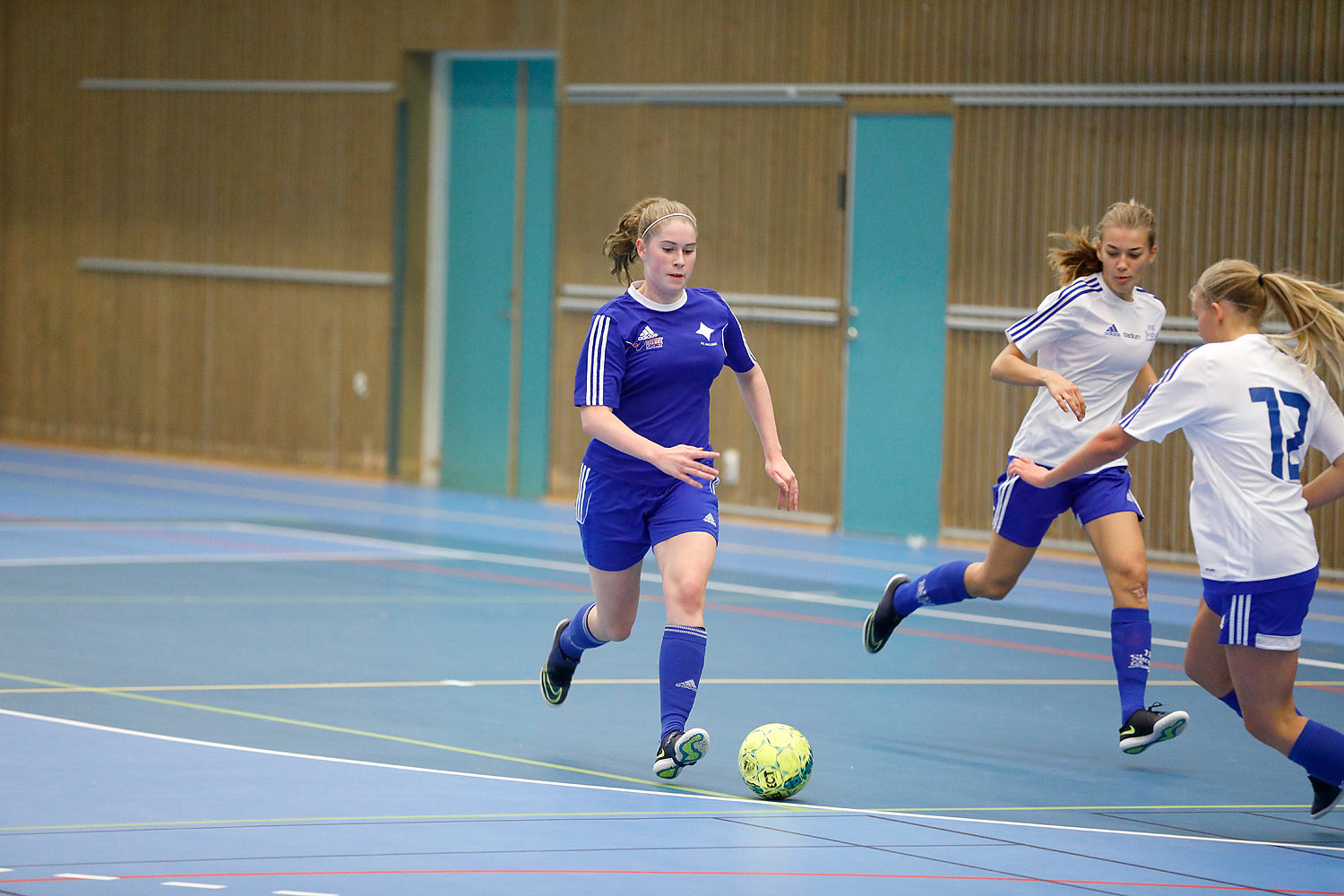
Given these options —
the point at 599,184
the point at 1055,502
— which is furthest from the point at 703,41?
the point at 1055,502

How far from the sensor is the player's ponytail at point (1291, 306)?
18.5ft

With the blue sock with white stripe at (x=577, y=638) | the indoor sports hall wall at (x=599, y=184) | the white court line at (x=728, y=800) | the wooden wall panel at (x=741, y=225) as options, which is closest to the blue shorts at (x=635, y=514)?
the blue sock with white stripe at (x=577, y=638)

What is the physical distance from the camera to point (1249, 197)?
40.2 ft

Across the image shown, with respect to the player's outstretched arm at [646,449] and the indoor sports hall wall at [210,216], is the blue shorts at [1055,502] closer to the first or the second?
the player's outstretched arm at [646,449]

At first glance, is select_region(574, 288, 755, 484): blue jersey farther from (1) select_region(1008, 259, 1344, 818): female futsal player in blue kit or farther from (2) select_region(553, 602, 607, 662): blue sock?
(1) select_region(1008, 259, 1344, 818): female futsal player in blue kit

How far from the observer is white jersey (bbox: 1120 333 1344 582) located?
558 centimetres

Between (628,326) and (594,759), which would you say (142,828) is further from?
(628,326)

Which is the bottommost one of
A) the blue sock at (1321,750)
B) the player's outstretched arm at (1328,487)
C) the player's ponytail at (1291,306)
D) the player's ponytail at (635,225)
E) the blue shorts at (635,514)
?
the blue sock at (1321,750)

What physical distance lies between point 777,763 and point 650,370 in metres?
1.37

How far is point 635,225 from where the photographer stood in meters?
6.50

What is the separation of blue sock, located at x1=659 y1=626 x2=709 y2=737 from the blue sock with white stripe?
0.66 metres

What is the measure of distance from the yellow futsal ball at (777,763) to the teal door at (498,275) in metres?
9.97

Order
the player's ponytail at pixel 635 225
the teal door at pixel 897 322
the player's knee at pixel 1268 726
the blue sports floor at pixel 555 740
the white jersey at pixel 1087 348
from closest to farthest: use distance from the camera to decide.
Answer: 1. the blue sports floor at pixel 555 740
2. the player's knee at pixel 1268 726
3. the player's ponytail at pixel 635 225
4. the white jersey at pixel 1087 348
5. the teal door at pixel 897 322

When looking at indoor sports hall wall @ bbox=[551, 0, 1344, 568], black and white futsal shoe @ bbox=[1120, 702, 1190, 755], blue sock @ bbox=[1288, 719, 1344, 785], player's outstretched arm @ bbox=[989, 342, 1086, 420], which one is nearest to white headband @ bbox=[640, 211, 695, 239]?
player's outstretched arm @ bbox=[989, 342, 1086, 420]
